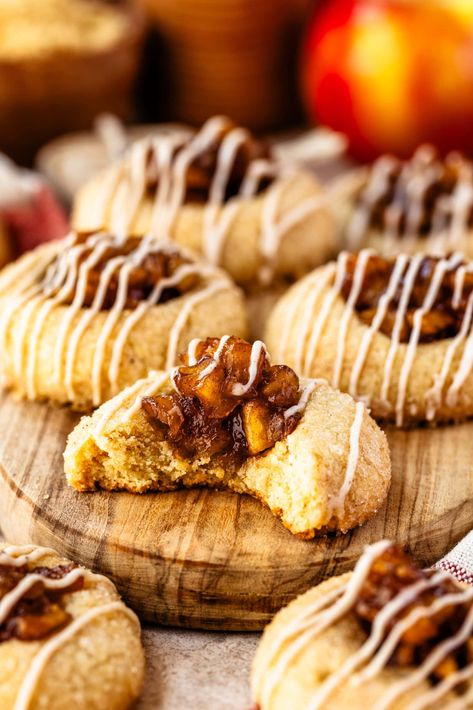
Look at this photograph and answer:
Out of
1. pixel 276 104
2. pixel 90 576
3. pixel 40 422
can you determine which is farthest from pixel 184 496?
pixel 276 104

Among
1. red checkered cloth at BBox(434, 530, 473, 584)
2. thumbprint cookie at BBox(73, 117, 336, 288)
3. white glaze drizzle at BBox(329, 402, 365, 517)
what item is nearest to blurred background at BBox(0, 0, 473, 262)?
thumbprint cookie at BBox(73, 117, 336, 288)

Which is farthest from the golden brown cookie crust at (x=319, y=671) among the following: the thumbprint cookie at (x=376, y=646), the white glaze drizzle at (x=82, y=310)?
the white glaze drizzle at (x=82, y=310)

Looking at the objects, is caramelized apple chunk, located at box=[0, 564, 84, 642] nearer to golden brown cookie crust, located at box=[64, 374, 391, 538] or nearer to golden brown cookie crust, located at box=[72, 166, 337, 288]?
golden brown cookie crust, located at box=[64, 374, 391, 538]

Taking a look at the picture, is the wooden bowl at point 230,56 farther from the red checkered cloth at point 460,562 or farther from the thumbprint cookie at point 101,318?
the red checkered cloth at point 460,562

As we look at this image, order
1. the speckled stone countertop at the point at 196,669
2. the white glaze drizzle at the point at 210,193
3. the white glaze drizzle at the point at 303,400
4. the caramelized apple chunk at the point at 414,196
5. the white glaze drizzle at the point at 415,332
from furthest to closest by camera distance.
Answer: the caramelized apple chunk at the point at 414,196
the white glaze drizzle at the point at 210,193
the white glaze drizzle at the point at 415,332
the white glaze drizzle at the point at 303,400
the speckled stone countertop at the point at 196,669

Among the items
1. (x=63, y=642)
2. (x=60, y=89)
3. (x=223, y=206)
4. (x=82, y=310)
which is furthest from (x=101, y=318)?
(x=60, y=89)

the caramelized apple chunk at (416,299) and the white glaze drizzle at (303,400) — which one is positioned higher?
the caramelized apple chunk at (416,299)

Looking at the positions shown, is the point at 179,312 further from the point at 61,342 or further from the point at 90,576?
the point at 90,576

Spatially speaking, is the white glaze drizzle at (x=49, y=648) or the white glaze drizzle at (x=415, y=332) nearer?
the white glaze drizzle at (x=49, y=648)
